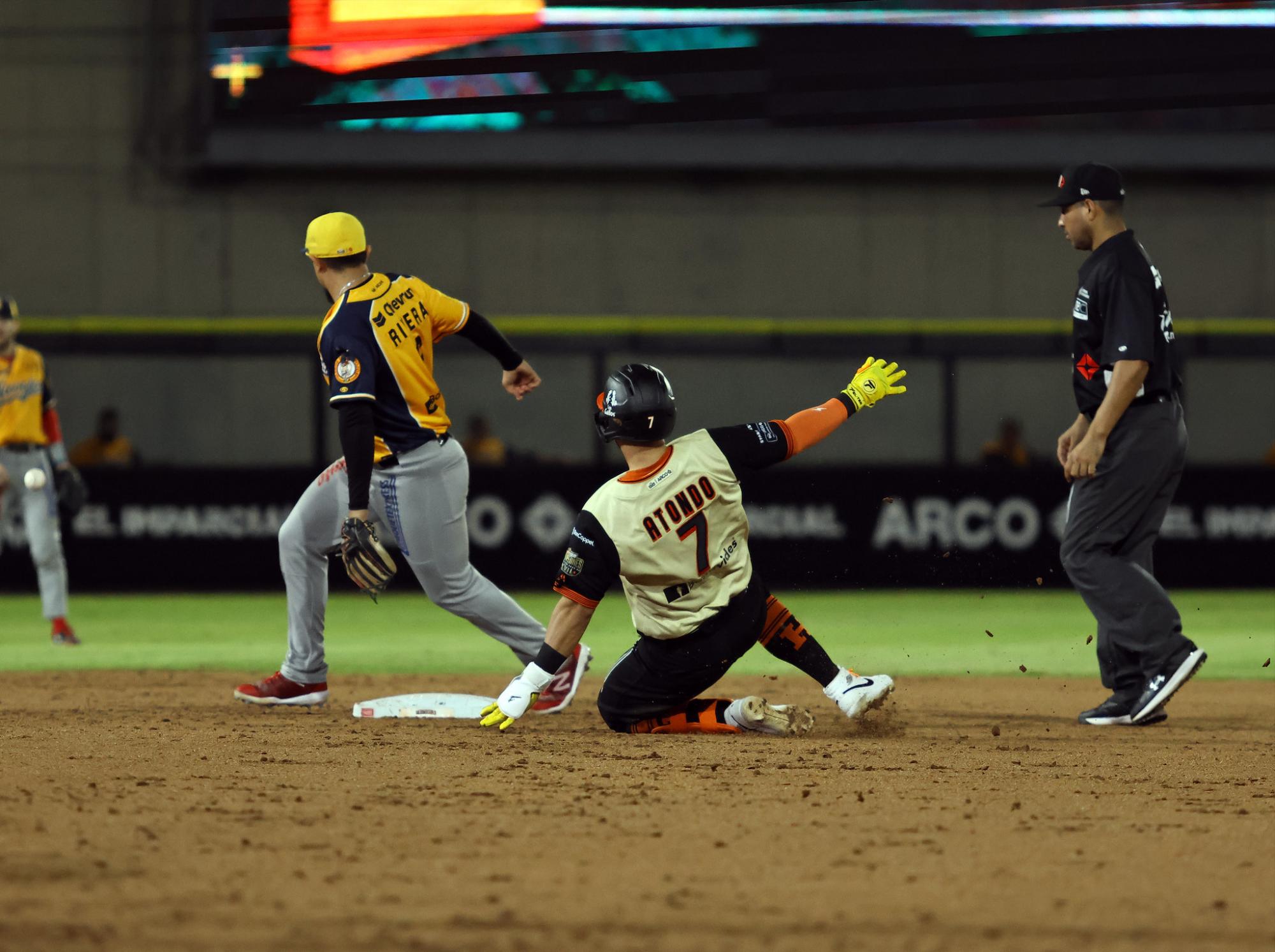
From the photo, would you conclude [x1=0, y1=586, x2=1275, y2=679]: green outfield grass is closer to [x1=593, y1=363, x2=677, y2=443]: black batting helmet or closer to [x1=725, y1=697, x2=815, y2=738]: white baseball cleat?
[x1=725, y1=697, x2=815, y2=738]: white baseball cleat

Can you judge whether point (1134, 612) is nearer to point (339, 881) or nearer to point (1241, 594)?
point (339, 881)

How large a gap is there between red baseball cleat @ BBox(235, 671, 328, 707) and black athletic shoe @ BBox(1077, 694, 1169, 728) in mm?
2952

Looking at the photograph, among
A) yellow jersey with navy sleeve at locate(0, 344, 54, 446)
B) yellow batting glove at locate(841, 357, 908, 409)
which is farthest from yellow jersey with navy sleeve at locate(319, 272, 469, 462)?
yellow jersey with navy sleeve at locate(0, 344, 54, 446)

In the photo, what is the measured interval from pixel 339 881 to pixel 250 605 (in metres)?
9.49

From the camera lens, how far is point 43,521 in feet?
30.3

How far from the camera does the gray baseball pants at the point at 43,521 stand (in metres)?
9.12

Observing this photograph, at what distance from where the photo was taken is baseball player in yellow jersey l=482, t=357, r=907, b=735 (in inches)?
201

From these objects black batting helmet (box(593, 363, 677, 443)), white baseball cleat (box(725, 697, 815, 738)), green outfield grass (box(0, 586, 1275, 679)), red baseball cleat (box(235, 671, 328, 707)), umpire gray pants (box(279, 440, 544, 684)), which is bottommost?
green outfield grass (box(0, 586, 1275, 679))

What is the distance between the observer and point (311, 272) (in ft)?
57.1

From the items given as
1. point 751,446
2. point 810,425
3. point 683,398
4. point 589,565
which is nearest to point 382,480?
point 589,565

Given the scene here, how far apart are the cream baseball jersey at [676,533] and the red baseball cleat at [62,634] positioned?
5164 millimetres

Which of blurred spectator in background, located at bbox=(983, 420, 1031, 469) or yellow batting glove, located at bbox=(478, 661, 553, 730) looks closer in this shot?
yellow batting glove, located at bbox=(478, 661, 553, 730)

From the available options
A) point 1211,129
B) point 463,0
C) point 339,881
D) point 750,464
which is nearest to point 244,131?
point 463,0

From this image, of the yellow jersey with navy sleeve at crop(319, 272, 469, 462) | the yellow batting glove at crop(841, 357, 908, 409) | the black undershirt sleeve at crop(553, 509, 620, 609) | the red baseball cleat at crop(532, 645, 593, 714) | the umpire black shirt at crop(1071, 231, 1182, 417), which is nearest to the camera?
the black undershirt sleeve at crop(553, 509, 620, 609)
